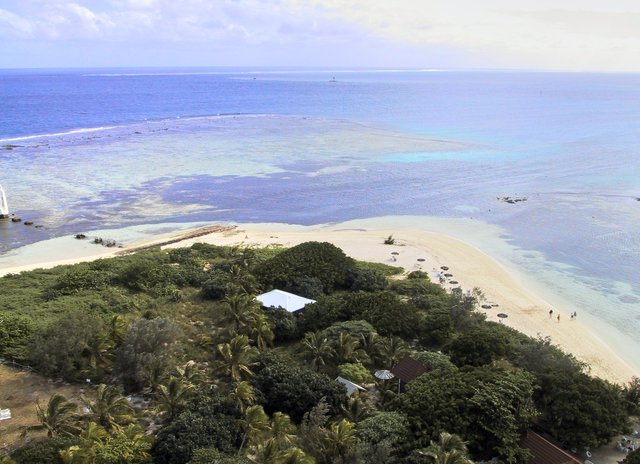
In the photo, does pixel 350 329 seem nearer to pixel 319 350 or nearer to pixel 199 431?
pixel 319 350

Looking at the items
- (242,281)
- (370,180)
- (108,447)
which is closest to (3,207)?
(242,281)

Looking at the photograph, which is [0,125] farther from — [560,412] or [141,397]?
[560,412]

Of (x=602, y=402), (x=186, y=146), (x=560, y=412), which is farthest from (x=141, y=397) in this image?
(x=186, y=146)

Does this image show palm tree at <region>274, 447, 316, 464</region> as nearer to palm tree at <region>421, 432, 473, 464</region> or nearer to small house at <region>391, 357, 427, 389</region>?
palm tree at <region>421, 432, 473, 464</region>

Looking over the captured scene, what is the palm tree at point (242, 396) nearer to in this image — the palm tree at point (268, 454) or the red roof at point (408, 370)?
the palm tree at point (268, 454)

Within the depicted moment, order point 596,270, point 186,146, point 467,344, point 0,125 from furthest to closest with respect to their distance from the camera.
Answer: point 0,125
point 186,146
point 596,270
point 467,344
